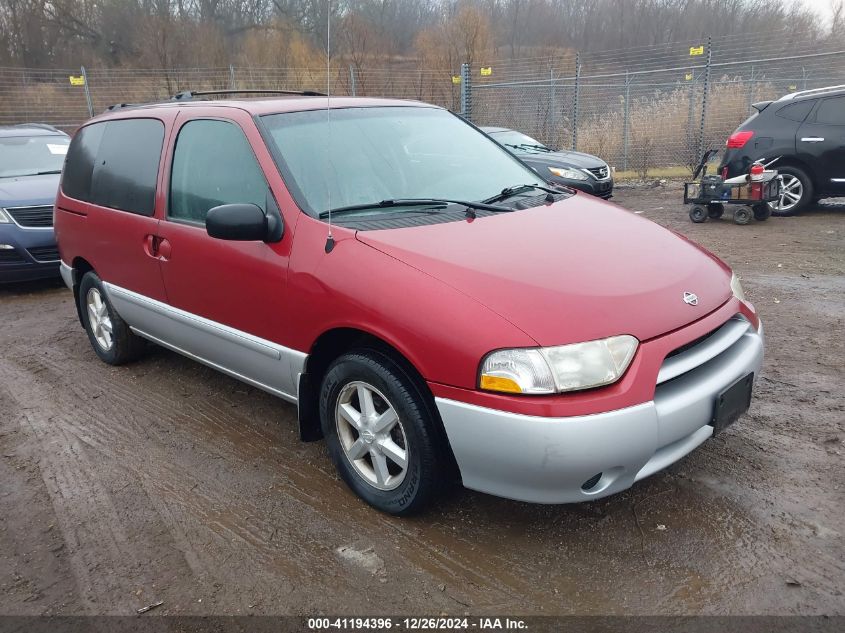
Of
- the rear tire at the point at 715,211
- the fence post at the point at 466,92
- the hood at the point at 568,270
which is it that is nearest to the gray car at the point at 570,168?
the rear tire at the point at 715,211

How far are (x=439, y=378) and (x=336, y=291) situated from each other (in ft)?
2.08

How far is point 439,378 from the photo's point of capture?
2.47 metres

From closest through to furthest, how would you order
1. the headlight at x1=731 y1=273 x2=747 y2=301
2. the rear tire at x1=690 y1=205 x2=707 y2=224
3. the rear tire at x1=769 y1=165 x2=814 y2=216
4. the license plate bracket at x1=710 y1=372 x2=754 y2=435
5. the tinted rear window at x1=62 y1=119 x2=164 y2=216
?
the license plate bracket at x1=710 y1=372 x2=754 y2=435 → the headlight at x1=731 y1=273 x2=747 y2=301 → the tinted rear window at x1=62 y1=119 x2=164 y2=216 → the rear tire at x1=769 y1=165 x2=814 y2=216 → the rear tire at x1=690 y1=205 x2=707 y2=224

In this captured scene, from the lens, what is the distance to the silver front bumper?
2.29 m

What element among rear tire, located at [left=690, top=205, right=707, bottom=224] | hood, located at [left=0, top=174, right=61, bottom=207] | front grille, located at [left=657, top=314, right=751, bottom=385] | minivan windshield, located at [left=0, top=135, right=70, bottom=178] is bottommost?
rear tire, located at [left=690, top=205, right=707, bottom=224]

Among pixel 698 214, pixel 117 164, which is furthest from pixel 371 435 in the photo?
pixel 698 214

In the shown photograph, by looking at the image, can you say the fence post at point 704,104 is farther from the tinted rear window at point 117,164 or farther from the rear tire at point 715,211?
the tinted rear window at point 117,164

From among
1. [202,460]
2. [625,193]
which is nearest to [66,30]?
[625,193]

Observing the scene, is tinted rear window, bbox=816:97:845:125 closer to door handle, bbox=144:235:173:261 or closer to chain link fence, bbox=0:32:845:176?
chain link fence, bbox=0:32:845:176

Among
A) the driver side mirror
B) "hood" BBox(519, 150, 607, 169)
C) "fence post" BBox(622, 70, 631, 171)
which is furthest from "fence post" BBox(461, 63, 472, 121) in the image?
the driver side mirror

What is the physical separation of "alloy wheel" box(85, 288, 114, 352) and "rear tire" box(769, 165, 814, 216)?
8.88m

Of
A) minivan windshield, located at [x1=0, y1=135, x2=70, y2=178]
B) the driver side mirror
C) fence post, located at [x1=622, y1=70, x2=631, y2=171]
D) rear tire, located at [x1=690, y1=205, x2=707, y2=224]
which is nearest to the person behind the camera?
the driver side mirror

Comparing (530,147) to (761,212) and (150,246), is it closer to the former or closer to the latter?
(761,212)

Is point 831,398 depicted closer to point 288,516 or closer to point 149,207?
point 288,516
